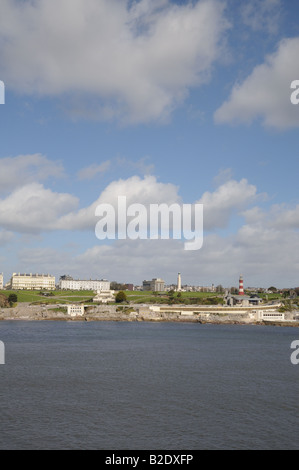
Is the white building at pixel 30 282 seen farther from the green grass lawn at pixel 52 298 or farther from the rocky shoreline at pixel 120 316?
the rocky shoreline at pixel 120 316

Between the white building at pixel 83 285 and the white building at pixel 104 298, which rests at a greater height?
the white building at pixel 83 285

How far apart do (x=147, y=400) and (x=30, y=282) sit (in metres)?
161

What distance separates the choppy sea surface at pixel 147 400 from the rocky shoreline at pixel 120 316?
52826 mm

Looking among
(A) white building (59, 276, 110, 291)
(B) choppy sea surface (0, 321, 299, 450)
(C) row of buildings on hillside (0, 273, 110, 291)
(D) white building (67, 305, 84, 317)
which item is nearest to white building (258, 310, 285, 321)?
(D) white building (67, 305, 84, 317)

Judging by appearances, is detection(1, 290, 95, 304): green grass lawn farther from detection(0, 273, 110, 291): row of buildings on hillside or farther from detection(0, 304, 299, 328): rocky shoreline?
detection(0, 273, 110, 291): row of buildings on hillside

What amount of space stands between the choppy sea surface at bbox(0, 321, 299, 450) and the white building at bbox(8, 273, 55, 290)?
138 metres

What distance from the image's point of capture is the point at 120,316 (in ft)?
313

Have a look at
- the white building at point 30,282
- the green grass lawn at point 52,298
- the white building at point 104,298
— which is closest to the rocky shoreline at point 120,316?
the green grass lawn at point 52,298

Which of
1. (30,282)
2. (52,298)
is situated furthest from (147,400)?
(30,282)

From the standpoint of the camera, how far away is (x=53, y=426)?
1872 cm

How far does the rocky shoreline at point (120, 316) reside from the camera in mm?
92938

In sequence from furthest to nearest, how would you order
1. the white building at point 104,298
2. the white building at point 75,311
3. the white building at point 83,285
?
the white building at point 83,285 → the white building at point 104,298 → the white building at point 75,311
